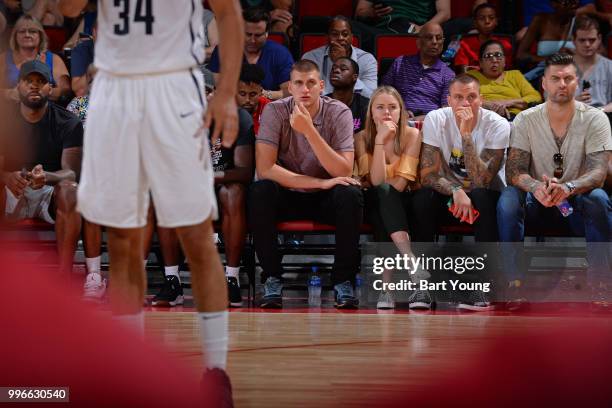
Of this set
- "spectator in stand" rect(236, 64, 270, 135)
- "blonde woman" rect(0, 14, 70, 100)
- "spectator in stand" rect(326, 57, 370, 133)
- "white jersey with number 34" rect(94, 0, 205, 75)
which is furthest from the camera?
"blonde woman" rect(0, 14, 70, 100)

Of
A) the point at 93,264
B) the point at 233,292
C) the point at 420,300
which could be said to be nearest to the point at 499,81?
the point at 420,300

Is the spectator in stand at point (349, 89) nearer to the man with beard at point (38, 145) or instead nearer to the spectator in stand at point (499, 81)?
the spectator in stand at point (499, 81)

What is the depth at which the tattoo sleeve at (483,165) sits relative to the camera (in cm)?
646

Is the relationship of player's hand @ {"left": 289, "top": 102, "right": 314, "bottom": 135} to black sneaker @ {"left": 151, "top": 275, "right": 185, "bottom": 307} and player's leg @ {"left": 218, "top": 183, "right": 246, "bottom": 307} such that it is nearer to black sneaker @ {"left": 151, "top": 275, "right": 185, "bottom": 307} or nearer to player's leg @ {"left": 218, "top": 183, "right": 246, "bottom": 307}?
player's leg @ {"left": 218, "top": 183, "right": 246, "bottom": 307}

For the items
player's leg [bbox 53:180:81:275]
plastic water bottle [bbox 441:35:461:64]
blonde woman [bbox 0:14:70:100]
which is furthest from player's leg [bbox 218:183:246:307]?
plastic water bottle [bbox 441:35:461:64]

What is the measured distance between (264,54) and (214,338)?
4.97 meters

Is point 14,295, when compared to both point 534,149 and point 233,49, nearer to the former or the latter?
point 233,49

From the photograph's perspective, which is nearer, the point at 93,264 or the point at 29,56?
the point at 93,264

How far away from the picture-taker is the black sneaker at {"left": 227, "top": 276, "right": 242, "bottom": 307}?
6.23 metres

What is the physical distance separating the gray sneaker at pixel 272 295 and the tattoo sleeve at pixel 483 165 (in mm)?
1548

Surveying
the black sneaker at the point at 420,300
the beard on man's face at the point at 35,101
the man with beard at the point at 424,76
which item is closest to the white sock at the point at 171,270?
the beard on man's face at the point at 35,101

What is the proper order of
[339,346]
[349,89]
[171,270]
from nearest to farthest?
[339,346]
[171,270]
[349,89]

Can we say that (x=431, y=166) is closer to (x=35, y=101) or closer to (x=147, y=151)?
(x=35, y=101)

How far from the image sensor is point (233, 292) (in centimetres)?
623
